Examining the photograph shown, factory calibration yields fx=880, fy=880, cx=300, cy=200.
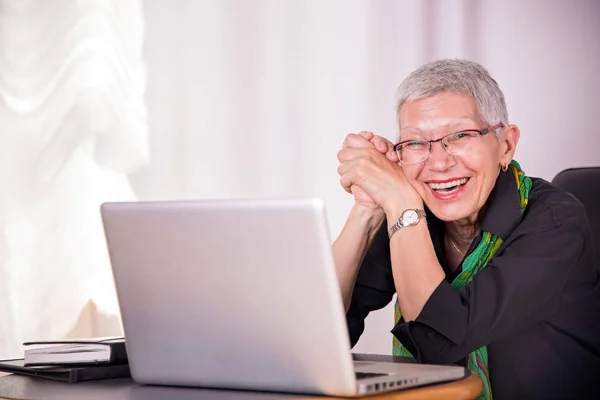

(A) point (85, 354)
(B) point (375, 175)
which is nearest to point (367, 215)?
(B) point (375, 175)

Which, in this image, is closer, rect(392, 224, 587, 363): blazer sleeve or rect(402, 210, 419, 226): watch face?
rect(392, 224, 587, 363): blazer sleeve

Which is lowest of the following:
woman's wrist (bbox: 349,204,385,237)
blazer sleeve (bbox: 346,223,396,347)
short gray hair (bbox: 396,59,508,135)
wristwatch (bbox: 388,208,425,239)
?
blazer sleeve (bbox: 346,223,396,347)

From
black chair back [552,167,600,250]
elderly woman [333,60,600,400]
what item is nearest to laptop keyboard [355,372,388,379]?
elderly woman [333,60,600,400]

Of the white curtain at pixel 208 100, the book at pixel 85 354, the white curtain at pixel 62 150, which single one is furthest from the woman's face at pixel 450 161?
the white curtain at pixel 62 150

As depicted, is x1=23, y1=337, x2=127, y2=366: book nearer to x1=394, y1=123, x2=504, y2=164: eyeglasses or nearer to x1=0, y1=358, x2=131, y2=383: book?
x1=0, y1=358, x2=131, y2=383: book

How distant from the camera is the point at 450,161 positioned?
1.73 metres

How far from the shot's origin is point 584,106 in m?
3.07

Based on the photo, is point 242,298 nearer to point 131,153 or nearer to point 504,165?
point 504,165

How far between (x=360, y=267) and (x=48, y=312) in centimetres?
143

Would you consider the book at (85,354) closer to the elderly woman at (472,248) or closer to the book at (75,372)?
the book at (75,372)

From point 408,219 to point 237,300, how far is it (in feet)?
2.01

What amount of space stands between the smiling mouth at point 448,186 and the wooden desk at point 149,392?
0.64 meters

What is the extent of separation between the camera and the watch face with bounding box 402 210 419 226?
161cm

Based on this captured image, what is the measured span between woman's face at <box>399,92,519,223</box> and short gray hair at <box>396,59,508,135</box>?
0.04 ft
